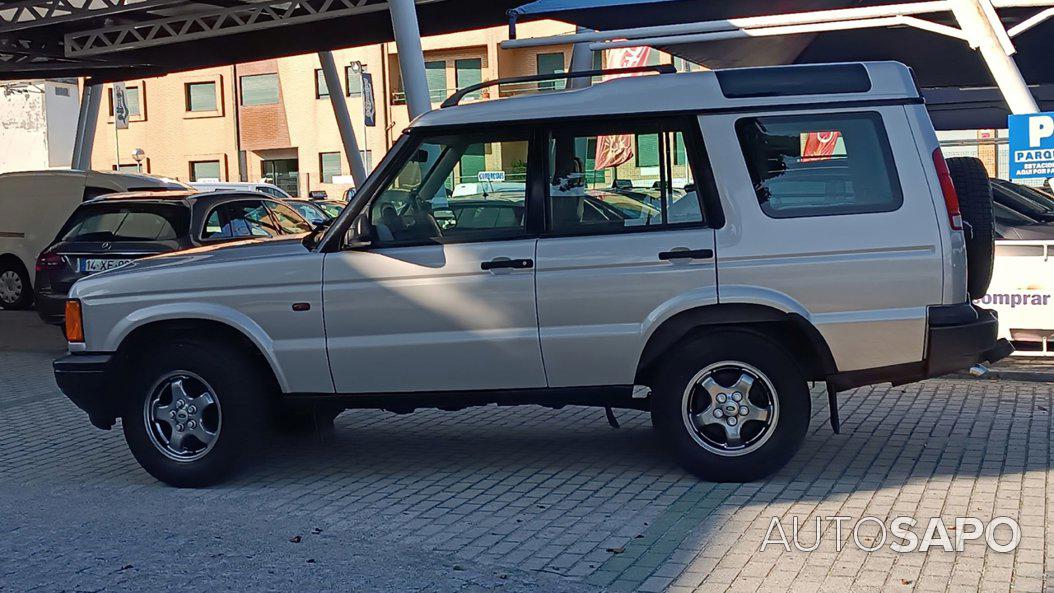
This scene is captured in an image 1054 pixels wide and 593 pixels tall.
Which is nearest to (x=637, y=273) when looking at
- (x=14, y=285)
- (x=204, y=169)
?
(x=14, y=285)

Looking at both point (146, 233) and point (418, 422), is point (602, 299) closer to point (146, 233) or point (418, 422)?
point (418, 422)

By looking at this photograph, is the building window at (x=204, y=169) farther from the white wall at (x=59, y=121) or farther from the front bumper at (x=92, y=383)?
the front bumper at (x=92, y=383)

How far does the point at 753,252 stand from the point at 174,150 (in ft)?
182

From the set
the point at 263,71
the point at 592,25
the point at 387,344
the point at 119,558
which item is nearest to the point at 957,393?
the point at 387,344

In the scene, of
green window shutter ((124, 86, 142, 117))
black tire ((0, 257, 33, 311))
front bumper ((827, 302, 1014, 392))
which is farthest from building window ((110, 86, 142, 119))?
front bumper ((827, 302, 1014, 392))

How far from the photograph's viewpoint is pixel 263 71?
188 feet

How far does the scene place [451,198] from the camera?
6.94m

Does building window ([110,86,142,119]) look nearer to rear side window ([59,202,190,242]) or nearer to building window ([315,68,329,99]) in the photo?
building window ([315,68,329,99])

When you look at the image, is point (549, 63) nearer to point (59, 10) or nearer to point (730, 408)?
point (59, 10)

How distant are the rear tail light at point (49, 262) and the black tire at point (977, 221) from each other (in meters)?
9.90

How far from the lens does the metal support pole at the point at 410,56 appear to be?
47.8ft

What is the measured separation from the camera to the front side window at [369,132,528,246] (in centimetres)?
691

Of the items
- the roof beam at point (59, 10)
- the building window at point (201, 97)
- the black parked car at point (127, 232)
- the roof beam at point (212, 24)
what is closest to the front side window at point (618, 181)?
Result: the black parked car at point (127, 232)

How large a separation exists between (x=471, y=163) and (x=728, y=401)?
6.06 ft
